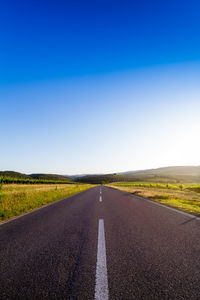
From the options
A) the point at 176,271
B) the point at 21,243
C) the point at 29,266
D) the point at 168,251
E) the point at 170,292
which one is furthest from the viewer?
the point at 21,243

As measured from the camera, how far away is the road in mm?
2146

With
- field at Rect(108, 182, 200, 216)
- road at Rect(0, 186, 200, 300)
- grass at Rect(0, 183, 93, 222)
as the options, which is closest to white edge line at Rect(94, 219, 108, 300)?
road at Rect(0, 186, 200, 300)

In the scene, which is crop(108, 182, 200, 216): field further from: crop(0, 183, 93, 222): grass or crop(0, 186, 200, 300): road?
crop(0, 183, 93, 222): grass

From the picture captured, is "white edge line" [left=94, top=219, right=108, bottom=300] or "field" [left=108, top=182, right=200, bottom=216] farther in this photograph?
"field" [left=108, top=182, right=200, bottom=216]

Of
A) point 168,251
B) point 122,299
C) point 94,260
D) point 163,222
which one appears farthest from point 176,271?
point 163,222

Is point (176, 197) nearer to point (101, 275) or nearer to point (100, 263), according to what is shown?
point (100, 263)

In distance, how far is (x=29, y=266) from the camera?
9.34 ft

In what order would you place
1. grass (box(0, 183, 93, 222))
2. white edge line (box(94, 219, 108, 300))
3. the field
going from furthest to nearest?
the field < grass (box(0, 183, 93, 222)) < white edge line (box(94, 219, 108, 300))

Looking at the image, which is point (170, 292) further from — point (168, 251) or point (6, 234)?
point (6, 234)

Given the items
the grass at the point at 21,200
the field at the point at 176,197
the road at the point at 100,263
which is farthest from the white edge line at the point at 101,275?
the field at the point at 176,197

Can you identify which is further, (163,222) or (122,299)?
(163,222)

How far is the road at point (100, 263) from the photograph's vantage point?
2.15m

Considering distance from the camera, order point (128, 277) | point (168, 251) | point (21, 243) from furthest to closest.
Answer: point (21, 243), point (168, 251), point (128, 277)

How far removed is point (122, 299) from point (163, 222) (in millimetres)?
4509
